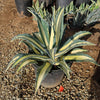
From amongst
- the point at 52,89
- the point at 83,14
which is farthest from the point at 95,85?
the point at 83,14

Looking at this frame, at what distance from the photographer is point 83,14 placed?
2.39 metres

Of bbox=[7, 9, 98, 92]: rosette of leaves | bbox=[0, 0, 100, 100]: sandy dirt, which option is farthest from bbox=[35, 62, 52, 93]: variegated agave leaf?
bbox=[0, 0, 100, 100]: sandy dirt

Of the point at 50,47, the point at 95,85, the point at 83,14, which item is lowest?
the point at 95,85

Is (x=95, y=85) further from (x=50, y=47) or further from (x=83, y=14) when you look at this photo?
(x=83, y=14)

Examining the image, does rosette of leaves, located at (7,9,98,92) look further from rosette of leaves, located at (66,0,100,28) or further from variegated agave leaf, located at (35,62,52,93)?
rosette of leaves, located at (66,0,100,28)

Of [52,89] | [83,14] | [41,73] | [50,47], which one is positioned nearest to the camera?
[41,73]

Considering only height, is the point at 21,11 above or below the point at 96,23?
above

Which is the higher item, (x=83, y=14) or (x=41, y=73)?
(x=83, y=14)

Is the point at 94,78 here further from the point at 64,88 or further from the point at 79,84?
the point at 64,88

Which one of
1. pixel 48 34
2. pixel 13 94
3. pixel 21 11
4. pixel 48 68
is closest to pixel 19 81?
pixel 13 94

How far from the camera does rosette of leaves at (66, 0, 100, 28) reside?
2312 millimetres

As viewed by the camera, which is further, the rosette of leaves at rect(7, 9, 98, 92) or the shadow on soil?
the shadow on soil

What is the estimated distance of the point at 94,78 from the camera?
5.92 ft

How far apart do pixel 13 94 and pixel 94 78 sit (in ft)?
3.79
